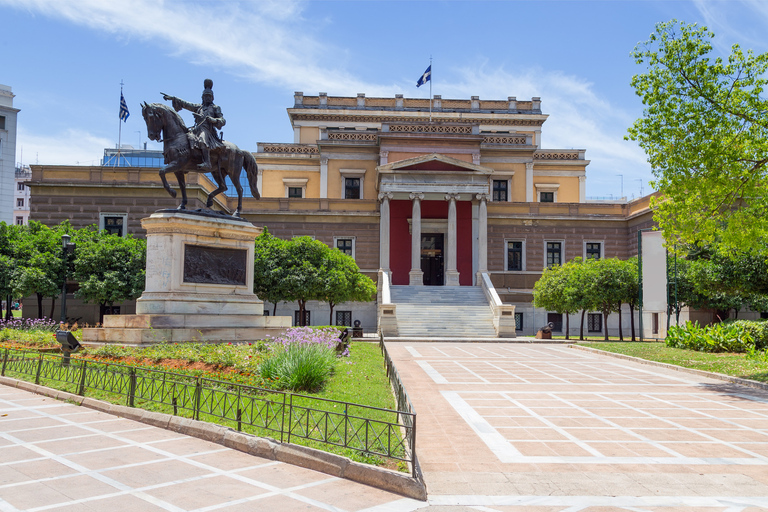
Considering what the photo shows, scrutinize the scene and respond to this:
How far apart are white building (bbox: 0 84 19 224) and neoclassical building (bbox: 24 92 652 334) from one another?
44.5 m

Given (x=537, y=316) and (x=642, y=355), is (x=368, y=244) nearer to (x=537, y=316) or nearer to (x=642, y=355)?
(x=537, y=316)

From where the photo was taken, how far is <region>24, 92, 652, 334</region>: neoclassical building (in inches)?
1398

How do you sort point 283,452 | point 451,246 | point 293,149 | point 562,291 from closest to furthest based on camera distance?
point 283,452, point 562,291, point 451,246, point 293,149

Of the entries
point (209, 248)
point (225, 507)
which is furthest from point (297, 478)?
point (209, 248)

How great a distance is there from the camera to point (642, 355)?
67.2ft

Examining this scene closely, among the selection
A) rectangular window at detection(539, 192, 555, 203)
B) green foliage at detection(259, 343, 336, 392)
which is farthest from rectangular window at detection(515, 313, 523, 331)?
green foliage at detection(259, 343, 336, 392)

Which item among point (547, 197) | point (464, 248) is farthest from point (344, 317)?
point (547, 197)

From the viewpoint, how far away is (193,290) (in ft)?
51.3

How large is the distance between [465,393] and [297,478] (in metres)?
6.46

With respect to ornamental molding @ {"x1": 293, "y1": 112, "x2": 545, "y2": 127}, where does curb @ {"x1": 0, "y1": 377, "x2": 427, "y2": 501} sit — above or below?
below

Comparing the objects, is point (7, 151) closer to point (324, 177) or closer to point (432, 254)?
point (324, 177)

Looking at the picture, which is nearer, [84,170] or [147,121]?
[147,121]

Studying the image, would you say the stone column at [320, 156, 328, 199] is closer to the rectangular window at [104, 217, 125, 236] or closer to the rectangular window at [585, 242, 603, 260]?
the rectangular window at [104, 217, 125, 236]

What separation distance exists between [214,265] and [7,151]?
72.4 meters
